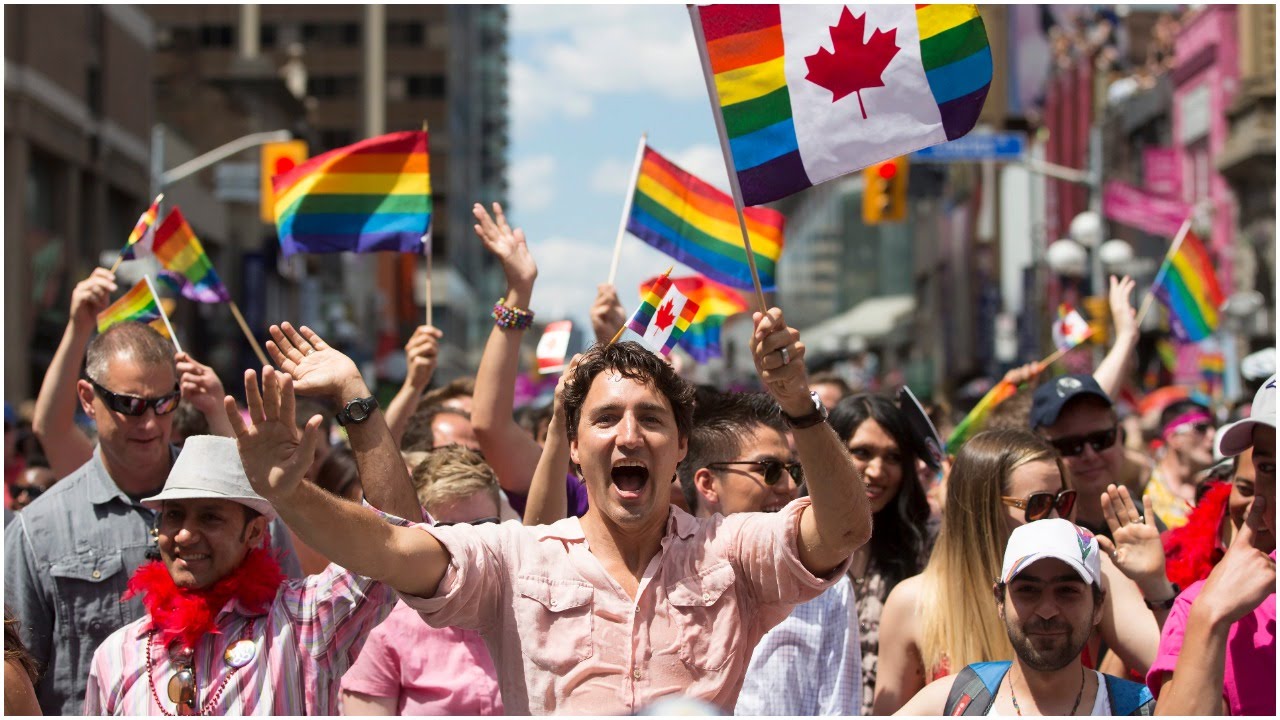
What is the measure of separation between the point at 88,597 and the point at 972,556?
2653mm

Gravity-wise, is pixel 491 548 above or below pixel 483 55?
below

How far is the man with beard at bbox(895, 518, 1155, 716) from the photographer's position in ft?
11.7

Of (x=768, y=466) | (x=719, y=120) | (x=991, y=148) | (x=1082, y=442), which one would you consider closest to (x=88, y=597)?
(x=768, y=466)

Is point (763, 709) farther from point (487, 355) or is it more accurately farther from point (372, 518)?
point (372, 518)

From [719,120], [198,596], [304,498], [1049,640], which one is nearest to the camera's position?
[304,498]

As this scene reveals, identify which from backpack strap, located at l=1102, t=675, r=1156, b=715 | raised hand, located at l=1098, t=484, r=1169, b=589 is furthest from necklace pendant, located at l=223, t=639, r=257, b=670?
raised hand, located at l=1098, t=484, r=1169, b=589

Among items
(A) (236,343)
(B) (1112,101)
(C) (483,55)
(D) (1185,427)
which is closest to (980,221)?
(B) (1112,101)

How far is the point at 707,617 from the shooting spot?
347cm

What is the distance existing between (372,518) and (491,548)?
35cm

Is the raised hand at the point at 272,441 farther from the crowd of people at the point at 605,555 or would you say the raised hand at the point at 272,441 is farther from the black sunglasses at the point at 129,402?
the black sunglasses at the point at 129,402

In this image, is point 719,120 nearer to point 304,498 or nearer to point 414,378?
point 304,498

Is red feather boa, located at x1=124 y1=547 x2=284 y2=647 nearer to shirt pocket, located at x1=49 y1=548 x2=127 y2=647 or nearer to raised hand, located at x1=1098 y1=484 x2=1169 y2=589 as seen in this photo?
shirt pocket, located at x1=49 y1=548 x2=127 y2=647

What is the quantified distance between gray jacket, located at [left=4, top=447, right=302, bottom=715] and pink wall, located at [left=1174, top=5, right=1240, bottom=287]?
26.7m

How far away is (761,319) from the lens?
3.28 metres
